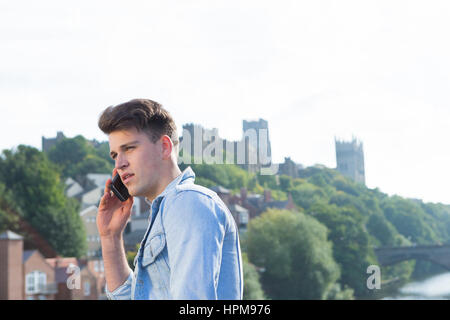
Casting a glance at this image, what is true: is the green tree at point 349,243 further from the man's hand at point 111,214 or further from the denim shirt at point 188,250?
the denim shirt at point 188,250

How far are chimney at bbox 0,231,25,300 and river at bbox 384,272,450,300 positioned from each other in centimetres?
1699

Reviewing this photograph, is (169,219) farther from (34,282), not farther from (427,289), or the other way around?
(427,289)

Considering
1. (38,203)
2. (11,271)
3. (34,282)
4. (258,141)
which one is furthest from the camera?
(258,141)

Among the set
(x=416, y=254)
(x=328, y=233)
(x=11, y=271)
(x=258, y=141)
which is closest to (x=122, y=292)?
(x=11, y=271)

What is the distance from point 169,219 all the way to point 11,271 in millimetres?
23824

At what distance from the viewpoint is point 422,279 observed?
38.9 m

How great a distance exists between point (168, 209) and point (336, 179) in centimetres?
5478

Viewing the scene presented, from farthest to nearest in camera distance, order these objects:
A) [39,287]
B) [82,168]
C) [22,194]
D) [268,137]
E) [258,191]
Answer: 1. [268,137]
2. [258,191]
3. [82,168]
4. [22,194]
5. [39,287]

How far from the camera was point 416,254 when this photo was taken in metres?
32.3

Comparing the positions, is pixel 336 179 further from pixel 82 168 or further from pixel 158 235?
pixel 158 235

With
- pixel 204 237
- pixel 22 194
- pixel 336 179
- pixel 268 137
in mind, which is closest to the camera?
pixel 204 237

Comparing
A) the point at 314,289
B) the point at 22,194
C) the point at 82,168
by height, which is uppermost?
the point at 82,168

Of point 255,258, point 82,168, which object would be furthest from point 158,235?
point 82,168

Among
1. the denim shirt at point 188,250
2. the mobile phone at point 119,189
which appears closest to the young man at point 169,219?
the denim shirt at point 188,250
